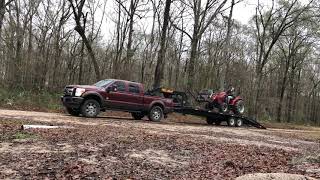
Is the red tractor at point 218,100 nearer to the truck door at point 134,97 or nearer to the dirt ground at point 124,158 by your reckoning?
the truck door at point 134,97

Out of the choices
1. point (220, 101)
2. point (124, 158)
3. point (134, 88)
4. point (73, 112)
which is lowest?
point (124, 158)

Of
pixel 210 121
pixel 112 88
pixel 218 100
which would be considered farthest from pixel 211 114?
pixel 112 88

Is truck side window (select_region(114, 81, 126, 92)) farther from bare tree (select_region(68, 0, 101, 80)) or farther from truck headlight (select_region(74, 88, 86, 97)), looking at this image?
bare tree (select_region(68, 0, 101, 80))

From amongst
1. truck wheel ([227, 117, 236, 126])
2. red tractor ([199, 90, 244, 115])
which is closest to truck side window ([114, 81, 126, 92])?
red tractor ([199, 90, 244, 115])

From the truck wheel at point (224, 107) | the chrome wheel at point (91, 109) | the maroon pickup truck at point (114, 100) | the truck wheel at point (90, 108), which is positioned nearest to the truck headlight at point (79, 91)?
the maroon pickup truck at point (114, 100)

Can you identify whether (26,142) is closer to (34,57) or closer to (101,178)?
(101,178)

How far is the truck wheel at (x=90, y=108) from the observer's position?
20938 millimetres

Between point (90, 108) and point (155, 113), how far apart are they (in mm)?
4030

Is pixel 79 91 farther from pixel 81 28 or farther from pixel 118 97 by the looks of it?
pixel 81 28

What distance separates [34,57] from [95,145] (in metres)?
21.6

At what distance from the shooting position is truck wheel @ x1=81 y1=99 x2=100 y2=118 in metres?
20.9

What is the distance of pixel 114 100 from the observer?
22.2m

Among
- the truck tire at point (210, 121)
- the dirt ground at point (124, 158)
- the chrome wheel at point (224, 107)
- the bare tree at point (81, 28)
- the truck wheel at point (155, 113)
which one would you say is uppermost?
the bare tree at point (81, 28)

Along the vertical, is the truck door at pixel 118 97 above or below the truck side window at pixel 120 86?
below
